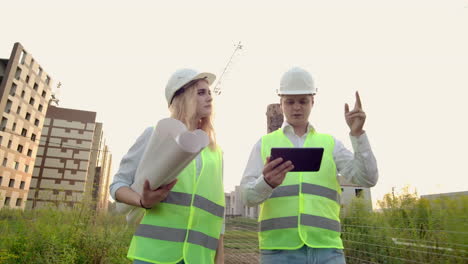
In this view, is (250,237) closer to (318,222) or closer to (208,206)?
(318,222)

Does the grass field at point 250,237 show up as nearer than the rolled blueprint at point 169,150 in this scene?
No

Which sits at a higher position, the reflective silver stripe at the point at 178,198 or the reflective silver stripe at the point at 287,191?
the reflective silver stripe at the point at 287,191

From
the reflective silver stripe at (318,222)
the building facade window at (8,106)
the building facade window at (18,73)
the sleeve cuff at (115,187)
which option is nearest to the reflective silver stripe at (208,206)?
the sleeve cuff at (115,187)

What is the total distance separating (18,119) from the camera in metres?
35.2

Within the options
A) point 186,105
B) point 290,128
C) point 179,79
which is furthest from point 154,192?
point 290,128

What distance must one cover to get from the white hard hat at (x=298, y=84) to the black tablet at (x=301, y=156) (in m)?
0.57

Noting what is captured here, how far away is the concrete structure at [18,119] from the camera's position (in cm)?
3288

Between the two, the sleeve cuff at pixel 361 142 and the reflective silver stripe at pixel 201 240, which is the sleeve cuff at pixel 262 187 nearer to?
the reflective silver stripe at pixel 201 240

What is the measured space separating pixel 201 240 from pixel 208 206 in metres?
0.18

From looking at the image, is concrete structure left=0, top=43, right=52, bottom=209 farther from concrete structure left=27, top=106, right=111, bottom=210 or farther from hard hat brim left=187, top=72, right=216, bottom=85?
hard hat brim left=187, top=72, right=216, bottom=85

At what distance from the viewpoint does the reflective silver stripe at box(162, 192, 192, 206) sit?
1434 mm

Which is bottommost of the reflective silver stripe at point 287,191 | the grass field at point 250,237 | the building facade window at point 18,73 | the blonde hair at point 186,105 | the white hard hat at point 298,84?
the grass field at point 250,237

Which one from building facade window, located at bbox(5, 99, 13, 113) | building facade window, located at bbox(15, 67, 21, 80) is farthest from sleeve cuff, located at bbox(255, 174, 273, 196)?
building facade window, located at bbox(15, 67, 21, 80)

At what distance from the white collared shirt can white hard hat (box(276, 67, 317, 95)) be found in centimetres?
37
